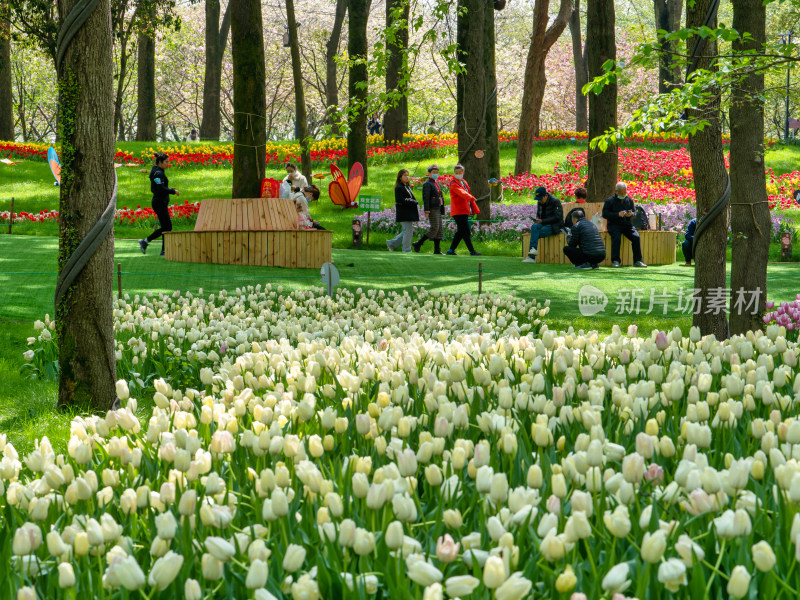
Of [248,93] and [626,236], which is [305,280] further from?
[626,236]

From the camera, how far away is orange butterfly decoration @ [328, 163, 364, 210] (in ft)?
75.4

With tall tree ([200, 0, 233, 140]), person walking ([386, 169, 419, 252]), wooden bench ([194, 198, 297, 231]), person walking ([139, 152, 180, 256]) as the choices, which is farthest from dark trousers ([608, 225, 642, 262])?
tall tree ([200, 0, 233, 140])

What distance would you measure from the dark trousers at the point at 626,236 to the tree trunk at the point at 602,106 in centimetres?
168

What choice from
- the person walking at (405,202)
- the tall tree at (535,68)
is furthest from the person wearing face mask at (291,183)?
the tall tree at (535,68)

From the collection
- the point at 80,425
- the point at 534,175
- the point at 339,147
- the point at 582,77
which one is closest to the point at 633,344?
the point at 80,425

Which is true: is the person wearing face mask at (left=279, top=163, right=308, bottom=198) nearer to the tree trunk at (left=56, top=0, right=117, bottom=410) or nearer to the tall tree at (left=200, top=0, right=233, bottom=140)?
the tree trunk at (left=56, top=0, right=117, bottom=410)

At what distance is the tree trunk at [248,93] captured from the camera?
621 inches

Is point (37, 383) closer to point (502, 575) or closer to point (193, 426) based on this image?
point (193, 426)

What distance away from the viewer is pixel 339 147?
1291 inches

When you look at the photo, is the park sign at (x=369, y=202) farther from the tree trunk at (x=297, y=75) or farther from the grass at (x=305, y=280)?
the tree trunk at (x=297, y=75)

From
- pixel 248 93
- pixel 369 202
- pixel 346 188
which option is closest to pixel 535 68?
pixel 346 188

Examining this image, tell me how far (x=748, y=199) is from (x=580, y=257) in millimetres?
8624

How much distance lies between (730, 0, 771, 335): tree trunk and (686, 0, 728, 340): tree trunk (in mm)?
420

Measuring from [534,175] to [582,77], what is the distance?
504 inches
